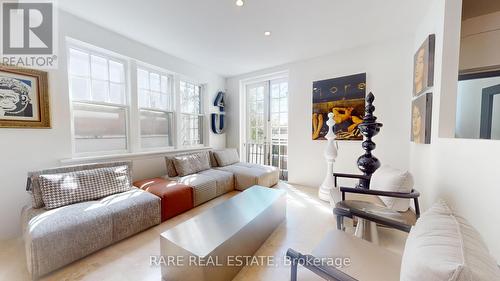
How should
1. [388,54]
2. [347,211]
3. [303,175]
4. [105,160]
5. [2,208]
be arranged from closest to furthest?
[347,211] < [2,208] < [105,160] < [388,54] < [303,175]

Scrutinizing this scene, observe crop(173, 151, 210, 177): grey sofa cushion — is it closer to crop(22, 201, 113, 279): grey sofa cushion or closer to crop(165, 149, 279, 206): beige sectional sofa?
crop(165, 149, 279, 206): beige sectional sofa

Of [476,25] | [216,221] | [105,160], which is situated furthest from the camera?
[105,160]

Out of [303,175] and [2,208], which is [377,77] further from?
[2,208]

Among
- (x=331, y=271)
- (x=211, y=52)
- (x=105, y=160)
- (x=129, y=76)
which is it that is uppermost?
(x=211, y=52)

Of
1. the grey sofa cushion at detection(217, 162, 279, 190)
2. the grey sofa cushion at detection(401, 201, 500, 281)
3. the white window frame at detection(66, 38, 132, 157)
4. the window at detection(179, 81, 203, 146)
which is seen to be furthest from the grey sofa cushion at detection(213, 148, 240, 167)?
the grey sofa cushion at detection(401, 201, 500, 281)

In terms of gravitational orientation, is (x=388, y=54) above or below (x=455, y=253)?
above

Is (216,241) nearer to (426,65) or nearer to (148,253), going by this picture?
(148,253)

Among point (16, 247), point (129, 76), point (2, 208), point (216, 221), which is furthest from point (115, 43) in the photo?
point (216, 221)

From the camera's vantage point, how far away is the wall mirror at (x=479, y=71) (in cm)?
213

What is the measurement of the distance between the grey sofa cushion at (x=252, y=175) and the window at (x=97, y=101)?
76.8 inches

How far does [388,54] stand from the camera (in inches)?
114

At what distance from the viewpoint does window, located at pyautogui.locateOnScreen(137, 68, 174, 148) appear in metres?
3.22

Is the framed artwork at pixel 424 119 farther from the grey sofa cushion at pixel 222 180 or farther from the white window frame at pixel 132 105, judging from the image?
the white window frame at pixel 132 105

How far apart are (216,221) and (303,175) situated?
2544mm
